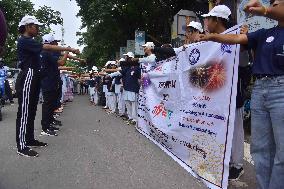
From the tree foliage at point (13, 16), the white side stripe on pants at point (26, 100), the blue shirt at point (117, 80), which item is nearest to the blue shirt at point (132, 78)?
the blue shirt at point (117, 80)

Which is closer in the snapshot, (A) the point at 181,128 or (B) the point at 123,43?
(A) the point at 181,128

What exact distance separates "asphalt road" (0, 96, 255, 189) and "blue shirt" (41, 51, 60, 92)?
1.09 metres

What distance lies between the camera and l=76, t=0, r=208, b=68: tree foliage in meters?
24.2

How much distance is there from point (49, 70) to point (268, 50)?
258 inches

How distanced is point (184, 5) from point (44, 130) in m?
15.9

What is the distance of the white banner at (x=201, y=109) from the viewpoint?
15.4ft

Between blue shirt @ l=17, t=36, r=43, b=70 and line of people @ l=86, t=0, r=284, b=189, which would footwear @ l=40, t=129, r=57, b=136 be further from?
line of people @ l=86, t=0, r=284, b=189

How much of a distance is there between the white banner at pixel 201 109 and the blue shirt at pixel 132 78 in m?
4.23

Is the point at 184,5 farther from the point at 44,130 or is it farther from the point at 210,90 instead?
the point at 210,90

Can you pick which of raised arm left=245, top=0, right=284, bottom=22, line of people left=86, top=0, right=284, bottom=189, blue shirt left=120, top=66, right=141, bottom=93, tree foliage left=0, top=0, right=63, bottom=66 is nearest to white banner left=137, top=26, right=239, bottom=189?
line of people left=86, top=0, right=284, bottom=189

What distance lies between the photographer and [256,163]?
407 cm

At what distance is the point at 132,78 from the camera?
12023mm

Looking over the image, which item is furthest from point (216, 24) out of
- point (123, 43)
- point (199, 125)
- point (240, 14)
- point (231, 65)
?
point (123, 43)

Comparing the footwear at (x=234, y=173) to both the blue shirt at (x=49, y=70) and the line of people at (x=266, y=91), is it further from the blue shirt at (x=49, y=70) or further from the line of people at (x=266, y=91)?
the blue shirt at (x=49, y=70)
